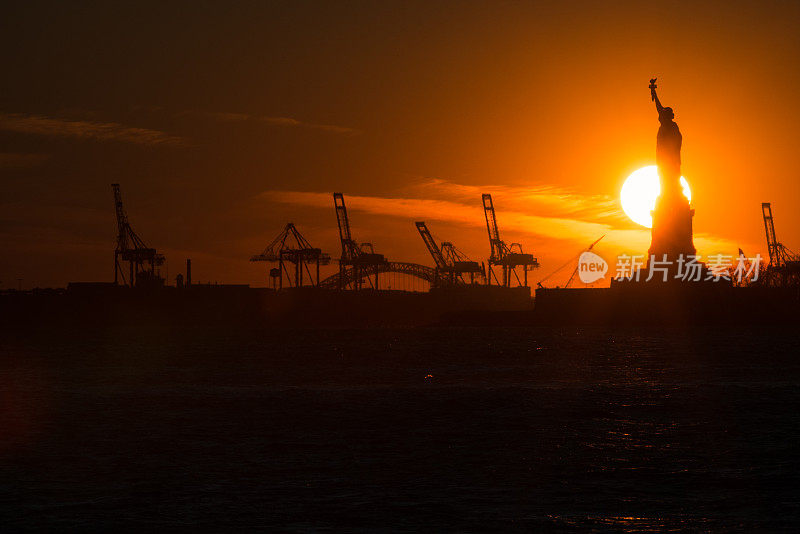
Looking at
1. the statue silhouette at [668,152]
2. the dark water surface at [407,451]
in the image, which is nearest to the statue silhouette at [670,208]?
the statue silhouette at [668,152]

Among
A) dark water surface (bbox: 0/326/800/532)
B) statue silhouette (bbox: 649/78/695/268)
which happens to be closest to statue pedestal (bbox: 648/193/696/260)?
statue silhouette (bbox: 649/78/695/268)

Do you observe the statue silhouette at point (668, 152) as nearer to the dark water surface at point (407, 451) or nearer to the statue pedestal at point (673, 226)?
the statue pedestal at point (673, 226)

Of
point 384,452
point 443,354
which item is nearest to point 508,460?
point 384,452

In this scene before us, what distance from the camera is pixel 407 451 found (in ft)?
92.7

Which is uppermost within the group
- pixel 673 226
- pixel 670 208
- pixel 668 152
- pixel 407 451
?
pixel 668 152

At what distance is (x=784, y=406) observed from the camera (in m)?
40.3

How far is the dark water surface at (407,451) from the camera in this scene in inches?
→ 760

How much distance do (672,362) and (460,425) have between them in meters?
42.8

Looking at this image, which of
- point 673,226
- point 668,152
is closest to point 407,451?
point 673,226

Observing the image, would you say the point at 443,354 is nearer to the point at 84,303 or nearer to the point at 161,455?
the point at 161,455

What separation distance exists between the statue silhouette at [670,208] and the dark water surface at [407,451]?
2117 inches

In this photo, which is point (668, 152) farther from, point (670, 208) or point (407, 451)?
point (407, 451)

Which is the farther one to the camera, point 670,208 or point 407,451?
point 670,208

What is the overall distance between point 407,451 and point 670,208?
9327cm
